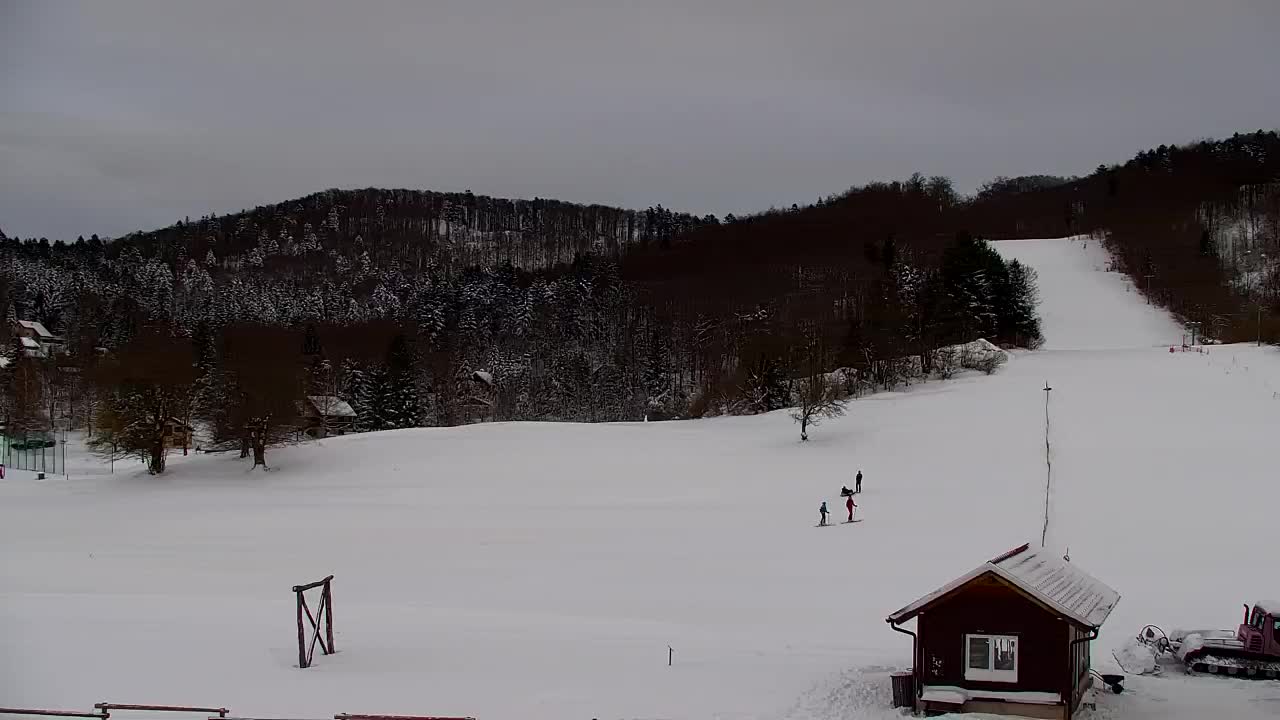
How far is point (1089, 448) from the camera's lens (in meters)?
44.6

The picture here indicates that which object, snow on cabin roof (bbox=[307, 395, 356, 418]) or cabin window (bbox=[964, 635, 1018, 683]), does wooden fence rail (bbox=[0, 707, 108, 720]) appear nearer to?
cabin window (bbox=[964, 635, 1018, 683])

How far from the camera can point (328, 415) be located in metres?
73.4

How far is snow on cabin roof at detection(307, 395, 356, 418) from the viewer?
7238cm

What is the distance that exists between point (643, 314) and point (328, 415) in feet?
211

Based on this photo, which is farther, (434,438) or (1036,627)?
(434,438)

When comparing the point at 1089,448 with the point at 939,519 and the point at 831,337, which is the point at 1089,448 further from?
the point at 831,337

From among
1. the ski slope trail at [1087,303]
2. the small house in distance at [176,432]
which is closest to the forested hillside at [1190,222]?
the ski slope trail at [1087,303]

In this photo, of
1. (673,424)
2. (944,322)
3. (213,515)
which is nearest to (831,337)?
(944,322)

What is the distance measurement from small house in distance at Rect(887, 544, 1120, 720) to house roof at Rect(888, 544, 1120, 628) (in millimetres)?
26

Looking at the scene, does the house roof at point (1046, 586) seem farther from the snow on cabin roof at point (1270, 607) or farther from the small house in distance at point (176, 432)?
the small house in distance at point (176, 432)

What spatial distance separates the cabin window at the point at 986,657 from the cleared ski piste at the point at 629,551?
176 cm

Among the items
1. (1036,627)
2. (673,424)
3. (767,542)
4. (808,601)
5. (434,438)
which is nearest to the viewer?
(1036,627)

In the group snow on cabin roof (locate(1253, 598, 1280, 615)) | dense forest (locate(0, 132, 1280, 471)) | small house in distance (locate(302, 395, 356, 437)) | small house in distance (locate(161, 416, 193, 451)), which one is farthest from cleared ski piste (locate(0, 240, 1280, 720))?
small house in distance (locate(302, 395, 356, 437))

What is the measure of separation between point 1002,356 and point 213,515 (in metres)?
58.0
